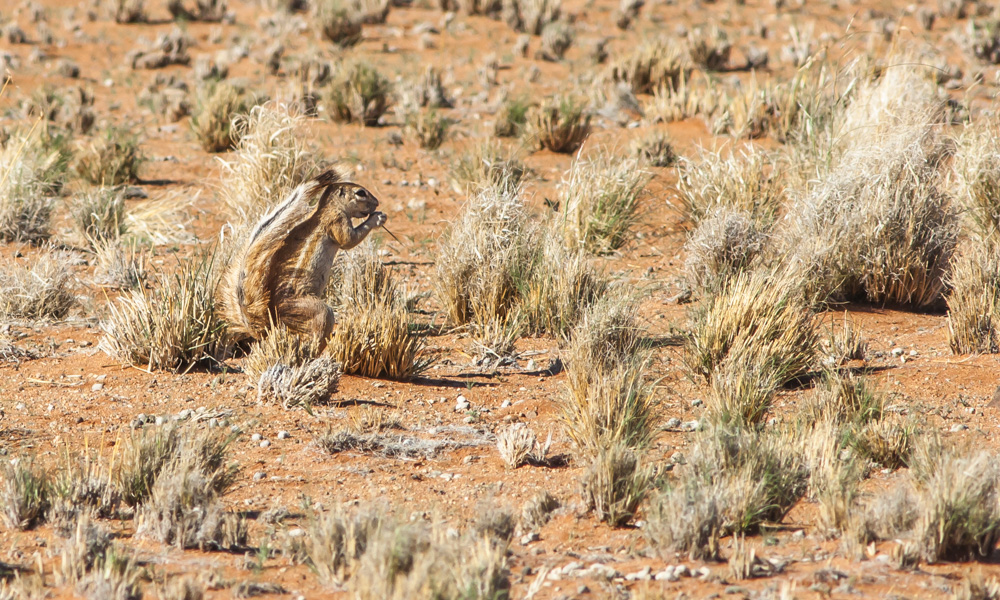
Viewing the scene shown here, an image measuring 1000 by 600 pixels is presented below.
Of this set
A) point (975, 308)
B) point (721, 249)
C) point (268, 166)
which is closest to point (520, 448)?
point (721, 249)

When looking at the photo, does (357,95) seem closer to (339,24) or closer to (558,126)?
(558,126)

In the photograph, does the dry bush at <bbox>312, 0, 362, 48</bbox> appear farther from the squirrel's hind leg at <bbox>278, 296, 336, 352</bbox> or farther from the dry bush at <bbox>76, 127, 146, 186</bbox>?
the squirrel's hind leg at <bbox>278, 296, 336, 352</bbox>

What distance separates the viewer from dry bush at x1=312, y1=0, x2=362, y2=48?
18.5 metres

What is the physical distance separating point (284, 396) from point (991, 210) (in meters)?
6.34

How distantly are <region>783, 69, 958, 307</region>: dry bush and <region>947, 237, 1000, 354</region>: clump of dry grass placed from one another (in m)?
0.56

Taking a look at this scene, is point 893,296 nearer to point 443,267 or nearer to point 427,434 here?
point 443,267

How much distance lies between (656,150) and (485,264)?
4321 mm

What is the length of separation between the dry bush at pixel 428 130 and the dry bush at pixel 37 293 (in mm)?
5396

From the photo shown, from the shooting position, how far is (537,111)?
1303 cm

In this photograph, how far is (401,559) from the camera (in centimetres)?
429

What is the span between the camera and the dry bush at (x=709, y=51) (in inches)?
684

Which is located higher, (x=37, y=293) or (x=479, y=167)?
(x=479, y=167)

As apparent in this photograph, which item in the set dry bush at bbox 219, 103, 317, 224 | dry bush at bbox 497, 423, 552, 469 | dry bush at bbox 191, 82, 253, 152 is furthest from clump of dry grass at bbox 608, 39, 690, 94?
dry bush at bbox 497, 423, 552, 469

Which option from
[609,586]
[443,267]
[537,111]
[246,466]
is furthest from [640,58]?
[609,586]
